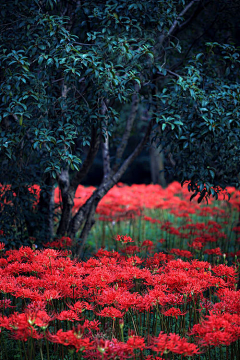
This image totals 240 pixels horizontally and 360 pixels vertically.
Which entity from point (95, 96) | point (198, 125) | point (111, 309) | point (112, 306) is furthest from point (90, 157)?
point (111, 309)

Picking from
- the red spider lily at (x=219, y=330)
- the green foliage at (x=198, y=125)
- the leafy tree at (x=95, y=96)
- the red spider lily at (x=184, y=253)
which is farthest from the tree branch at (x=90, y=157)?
the red spider lily at (x=219, y=330)

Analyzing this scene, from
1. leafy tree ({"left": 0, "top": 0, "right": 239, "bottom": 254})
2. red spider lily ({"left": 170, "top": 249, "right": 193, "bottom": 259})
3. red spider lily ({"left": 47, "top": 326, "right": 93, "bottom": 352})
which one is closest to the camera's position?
red spider lily ({"left": 47, "top": 326, "right": 93, "bottom": 352})

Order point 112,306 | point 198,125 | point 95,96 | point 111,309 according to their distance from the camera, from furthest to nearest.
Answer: point 95,96 < point 198,125 < point 112,306 < point 111,309

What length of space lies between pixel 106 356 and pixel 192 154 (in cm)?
222

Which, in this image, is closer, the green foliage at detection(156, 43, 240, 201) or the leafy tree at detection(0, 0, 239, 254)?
the leafy tree at detection(0, 0, 239, 254)

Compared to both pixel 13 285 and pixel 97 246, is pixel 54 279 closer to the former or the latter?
pixel 13 285

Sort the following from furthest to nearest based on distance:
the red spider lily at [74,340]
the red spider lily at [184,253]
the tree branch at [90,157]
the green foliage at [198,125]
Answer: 1. the tree branch at [90,157]
2. the red spider lily at [184,253]
3. the green foliage at [198,125]
4. the red spider lily at [74,340]

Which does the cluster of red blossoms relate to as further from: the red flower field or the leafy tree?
the leafy tree

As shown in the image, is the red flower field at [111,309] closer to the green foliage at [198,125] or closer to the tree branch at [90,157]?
the green foliage at [198,125]

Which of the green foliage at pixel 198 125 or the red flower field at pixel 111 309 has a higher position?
the green foliage at pixel 198 125

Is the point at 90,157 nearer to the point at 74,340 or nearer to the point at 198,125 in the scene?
the point at 198,125

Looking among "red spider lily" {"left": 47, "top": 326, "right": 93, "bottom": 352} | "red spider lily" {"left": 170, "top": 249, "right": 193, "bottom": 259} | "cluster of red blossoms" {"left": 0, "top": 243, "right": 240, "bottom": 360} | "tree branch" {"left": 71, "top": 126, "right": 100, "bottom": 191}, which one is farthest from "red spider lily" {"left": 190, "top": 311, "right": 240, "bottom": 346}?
"tree branch" {"left": 71, "top": 126, "right": 100, "bottom": 191}

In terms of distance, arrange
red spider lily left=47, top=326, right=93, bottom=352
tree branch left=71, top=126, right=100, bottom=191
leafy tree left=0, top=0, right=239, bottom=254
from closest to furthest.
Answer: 1. red spider lily left=47, top=326, right=93, bottom=352
2. leafy tree left=0, top=0, right=239, bottom=254
3. tree branch left=71, top=126, right=100, bottom=191

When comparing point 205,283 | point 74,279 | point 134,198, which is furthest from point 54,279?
point 134,198
